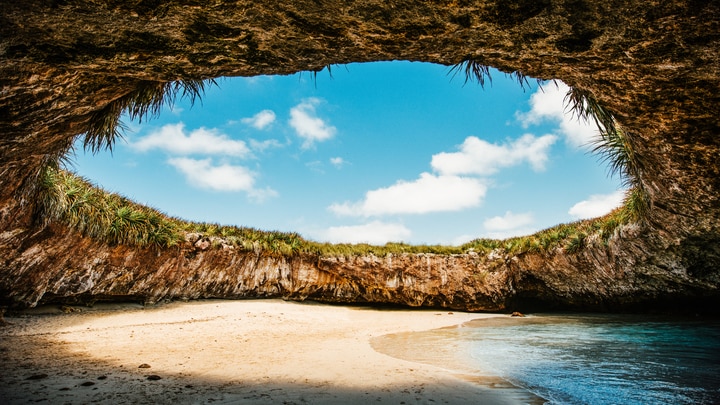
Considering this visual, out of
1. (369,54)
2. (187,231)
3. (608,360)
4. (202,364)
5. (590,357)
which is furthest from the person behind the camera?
(187,231)

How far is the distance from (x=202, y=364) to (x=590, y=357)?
5.59 meters

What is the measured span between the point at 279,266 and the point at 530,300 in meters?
9.22

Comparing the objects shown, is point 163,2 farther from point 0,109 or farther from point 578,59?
point 578,59

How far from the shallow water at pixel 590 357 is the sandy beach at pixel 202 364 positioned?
56 cm

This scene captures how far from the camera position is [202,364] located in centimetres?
444

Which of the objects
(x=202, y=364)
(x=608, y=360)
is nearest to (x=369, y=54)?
(x=202, y=364)

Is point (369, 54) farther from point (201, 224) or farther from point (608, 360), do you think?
point (201, 224)

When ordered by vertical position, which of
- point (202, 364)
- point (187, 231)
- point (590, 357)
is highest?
point (187, 231)

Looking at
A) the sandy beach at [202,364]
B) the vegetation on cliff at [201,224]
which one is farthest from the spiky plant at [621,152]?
the sandy beach at [202,364]

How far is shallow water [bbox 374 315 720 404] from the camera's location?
3613 mm

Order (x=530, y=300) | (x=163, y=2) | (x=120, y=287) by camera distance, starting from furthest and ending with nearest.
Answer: (x=530, y=300) < (x=120, y=287) < (x=163, y=2)

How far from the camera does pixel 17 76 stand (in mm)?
2695

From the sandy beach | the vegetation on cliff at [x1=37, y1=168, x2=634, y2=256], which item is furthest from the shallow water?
the vegetation on cliff at [x1=37, y1=168, x2=634, y2=256]

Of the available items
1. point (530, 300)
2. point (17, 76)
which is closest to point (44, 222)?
point (17, 76)
